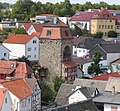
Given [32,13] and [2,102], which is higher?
[32,13]

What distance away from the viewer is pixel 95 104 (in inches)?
1029

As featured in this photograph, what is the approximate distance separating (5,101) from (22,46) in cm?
1913

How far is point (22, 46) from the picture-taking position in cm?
4572

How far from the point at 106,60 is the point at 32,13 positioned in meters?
34.3

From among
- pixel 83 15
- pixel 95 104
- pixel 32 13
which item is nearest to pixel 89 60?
pixel 95 104

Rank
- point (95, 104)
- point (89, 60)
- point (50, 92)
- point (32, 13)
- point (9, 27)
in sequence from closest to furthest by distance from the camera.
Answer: point (95, 104) < point (50, 92) < point (89, 60) < point (9, 27) < point (32, 13)

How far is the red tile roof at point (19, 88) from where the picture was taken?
91.2 feet

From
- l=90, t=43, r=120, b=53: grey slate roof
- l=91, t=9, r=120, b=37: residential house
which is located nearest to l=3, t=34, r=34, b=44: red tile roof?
l=90, t=43, r=120, b=53: grey slate roof

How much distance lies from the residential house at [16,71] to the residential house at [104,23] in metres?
33.4

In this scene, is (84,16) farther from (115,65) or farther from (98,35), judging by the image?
(115,65)

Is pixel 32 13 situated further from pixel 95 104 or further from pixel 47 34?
pixel 95 104

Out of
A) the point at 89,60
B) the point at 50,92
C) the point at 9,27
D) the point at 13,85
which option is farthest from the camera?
the point at 9,27

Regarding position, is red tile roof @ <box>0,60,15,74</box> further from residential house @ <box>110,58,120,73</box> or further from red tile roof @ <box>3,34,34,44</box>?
residential house @ <box>110,58,120,73</box>

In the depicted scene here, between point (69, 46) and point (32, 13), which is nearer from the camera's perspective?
point (69, 46)
